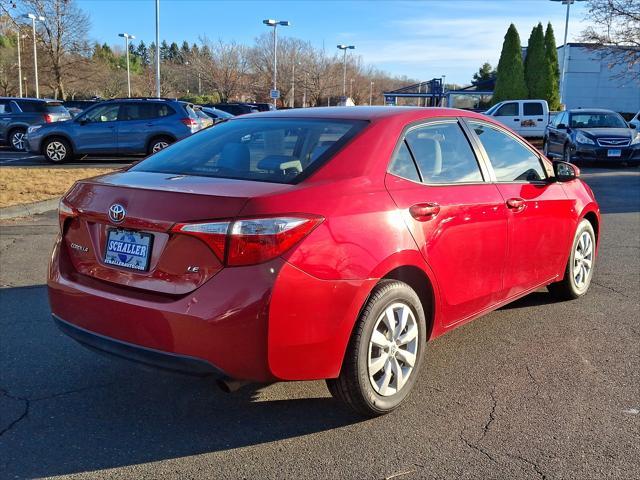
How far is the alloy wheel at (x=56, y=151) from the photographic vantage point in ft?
55.2

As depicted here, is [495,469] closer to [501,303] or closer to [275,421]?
[275,421]

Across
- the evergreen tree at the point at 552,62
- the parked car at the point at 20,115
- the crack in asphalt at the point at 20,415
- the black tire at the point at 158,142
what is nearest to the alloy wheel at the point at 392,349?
the crack in asphalt at the point at 20,415

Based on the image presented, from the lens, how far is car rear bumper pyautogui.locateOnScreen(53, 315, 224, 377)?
2889mm

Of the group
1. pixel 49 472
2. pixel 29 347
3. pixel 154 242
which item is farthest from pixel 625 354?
pixel 29 347

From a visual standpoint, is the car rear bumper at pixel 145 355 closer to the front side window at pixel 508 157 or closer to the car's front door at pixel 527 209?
the car's front door at pixel 527 209

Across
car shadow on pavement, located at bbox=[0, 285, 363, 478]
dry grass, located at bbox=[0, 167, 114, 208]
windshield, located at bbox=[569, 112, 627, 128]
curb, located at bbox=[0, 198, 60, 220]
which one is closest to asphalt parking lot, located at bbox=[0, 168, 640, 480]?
Result: car shadow on pavement, located at bbox=[0, 285, 363, 478]

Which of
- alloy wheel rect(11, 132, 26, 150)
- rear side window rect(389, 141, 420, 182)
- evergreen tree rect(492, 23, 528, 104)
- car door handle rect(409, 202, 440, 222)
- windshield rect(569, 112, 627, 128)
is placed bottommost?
alloy wheel rect(11, 132, 26, 150)

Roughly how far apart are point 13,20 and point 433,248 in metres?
10.8

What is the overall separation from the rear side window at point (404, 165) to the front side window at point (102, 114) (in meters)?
14.7

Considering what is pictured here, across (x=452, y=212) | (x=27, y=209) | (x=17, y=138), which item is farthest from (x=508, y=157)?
(x=17, y=138)

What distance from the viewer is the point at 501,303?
4359mm

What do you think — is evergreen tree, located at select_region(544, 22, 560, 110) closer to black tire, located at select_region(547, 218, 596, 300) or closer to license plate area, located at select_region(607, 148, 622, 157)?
license plate area, located at select_region(607, 148, 622, 157)

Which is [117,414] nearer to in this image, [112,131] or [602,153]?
[112,131]

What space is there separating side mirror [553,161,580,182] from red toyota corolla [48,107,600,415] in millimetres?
841
